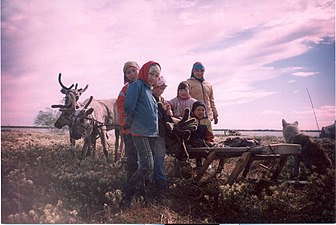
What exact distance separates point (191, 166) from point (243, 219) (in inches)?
29.1

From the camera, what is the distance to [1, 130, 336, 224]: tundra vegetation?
10.7 ft

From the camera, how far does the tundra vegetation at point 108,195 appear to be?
327cm

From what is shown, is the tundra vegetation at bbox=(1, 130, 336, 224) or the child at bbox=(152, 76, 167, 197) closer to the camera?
the tundra vegetation at bbox=(1, 130, 336, 224)

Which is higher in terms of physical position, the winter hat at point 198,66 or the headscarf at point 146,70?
the winter hat at point 198,66

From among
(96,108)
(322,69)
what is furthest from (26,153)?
(322,69)

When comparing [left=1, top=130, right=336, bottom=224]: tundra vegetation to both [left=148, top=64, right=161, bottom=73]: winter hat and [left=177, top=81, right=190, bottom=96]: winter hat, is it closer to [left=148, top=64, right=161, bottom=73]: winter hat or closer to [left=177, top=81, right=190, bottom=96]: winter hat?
[left=177, top=81, right=190, bottom=96]: winter hat

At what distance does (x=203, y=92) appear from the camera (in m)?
4.04

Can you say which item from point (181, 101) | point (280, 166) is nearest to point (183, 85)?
point (181, 101)

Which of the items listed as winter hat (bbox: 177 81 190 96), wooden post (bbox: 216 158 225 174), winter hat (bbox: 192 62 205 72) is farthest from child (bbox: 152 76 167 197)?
wooden post (bbox: 216 158 225 174)

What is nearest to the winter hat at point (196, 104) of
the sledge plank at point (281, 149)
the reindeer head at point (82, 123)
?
the sledge plank at point (281, 149)

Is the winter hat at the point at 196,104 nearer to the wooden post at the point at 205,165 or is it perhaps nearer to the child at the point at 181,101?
the child at the point at 181,101

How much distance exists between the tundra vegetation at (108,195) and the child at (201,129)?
1.14ft

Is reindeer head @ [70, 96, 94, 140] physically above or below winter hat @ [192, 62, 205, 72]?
below

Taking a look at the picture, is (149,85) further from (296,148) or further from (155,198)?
(296,148)
